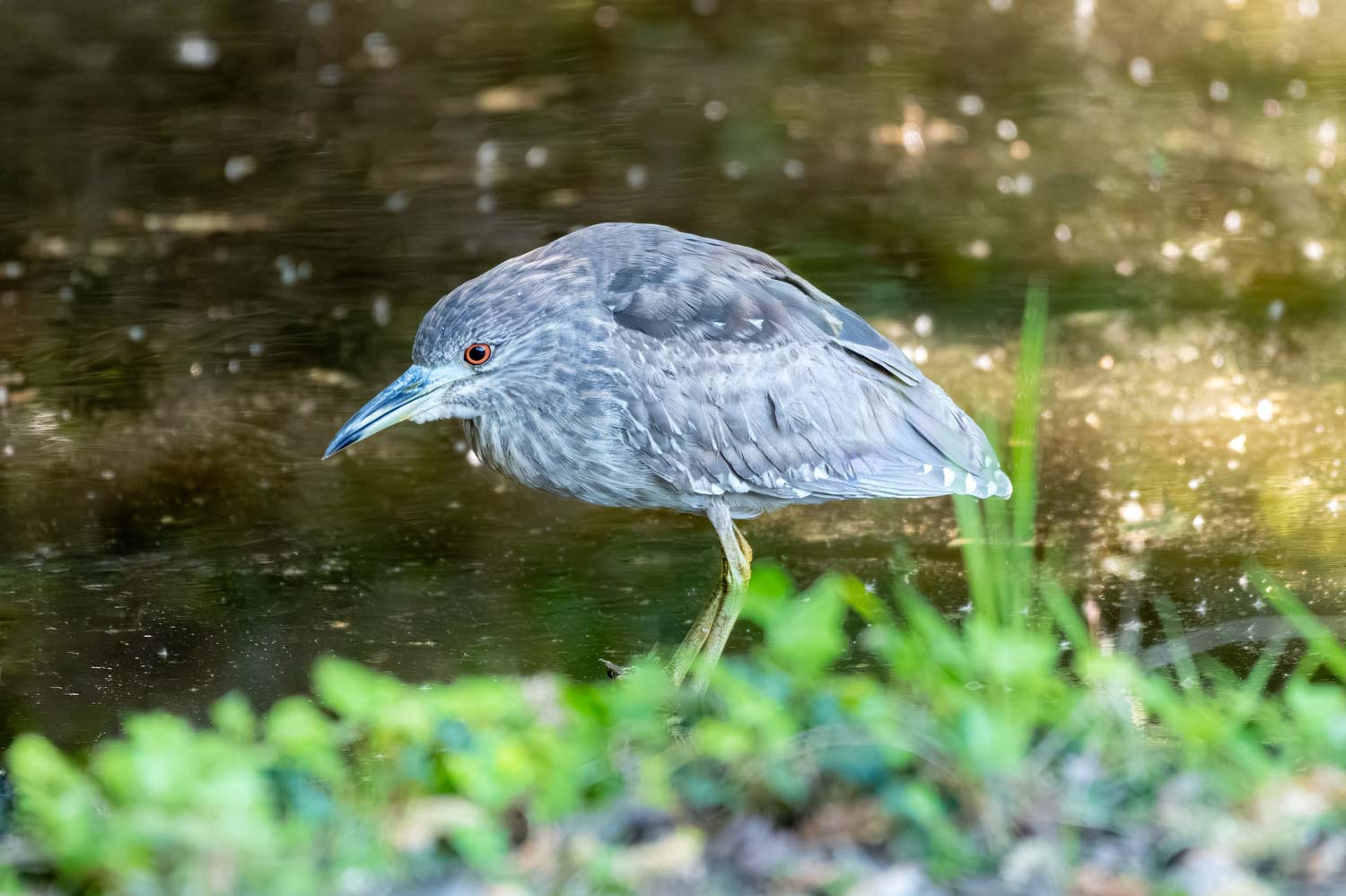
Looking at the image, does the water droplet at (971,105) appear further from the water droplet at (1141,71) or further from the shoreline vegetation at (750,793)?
the shoreline vegetation at (750,793)

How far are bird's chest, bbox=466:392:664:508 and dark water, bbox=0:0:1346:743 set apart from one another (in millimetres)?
465

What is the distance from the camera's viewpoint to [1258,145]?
26.4 feet

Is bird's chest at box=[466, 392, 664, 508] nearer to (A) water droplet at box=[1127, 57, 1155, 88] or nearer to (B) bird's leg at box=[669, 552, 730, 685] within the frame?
(B) bird's leg at box=[669, 552, 730, 685]

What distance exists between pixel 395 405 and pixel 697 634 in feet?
3.32

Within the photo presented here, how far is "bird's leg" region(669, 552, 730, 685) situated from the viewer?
4328 mm

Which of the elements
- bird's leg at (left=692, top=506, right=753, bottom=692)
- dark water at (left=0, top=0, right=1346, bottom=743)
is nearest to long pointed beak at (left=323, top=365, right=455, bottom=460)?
dark water at (left=0, top=0, right=1346, bottom=743)

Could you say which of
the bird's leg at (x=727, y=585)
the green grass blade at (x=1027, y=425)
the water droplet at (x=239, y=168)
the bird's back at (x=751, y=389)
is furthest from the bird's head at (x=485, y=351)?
the water droplet at (x=239, y=168)

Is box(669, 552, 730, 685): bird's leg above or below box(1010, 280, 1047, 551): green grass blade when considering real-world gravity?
below

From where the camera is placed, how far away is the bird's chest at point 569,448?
13.9 feet

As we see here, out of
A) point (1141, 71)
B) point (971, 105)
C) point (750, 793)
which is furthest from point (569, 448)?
point (1141, 71)

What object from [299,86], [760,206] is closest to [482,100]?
[299,86]

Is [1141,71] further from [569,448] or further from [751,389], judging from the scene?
[569,448]

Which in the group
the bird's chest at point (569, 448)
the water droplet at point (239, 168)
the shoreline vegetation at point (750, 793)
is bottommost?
the water droplet at point (239, 168)

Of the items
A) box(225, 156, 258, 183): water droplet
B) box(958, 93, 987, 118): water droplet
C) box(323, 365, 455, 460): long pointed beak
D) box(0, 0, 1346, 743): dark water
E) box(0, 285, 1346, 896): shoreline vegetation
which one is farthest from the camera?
box(958, 93, 987, 118): water droplet
